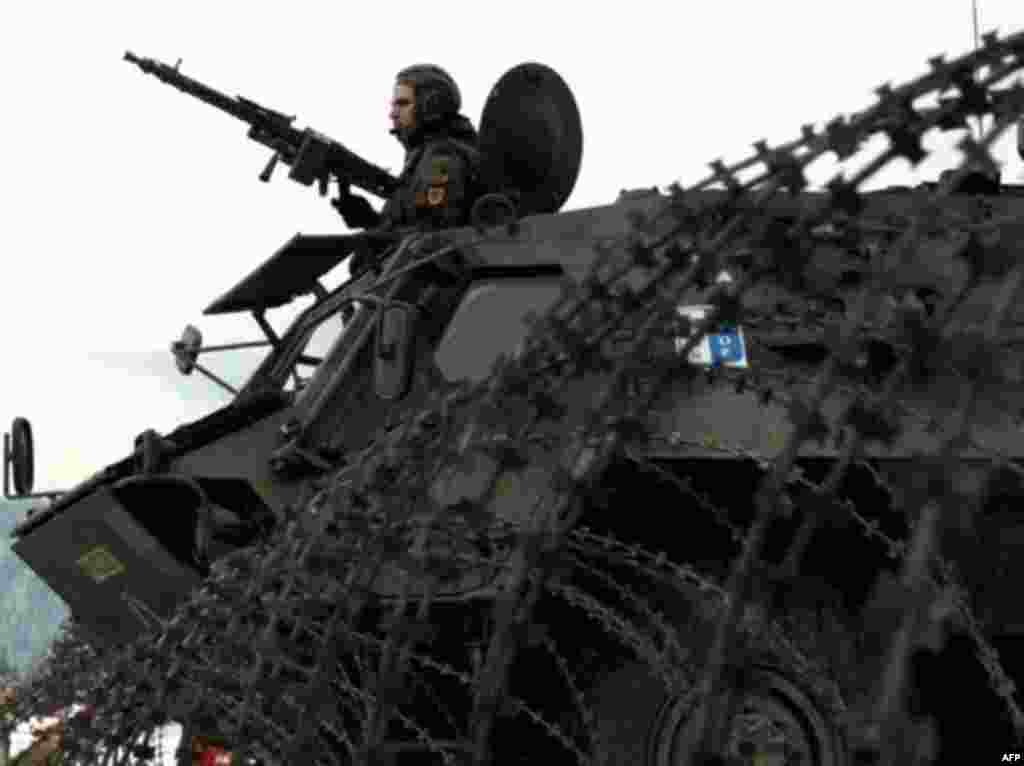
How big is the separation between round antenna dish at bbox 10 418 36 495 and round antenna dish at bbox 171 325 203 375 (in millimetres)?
753

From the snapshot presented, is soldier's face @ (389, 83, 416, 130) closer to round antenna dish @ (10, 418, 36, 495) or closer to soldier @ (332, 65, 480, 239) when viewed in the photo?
soldier @ (332, 65, 480, 239)

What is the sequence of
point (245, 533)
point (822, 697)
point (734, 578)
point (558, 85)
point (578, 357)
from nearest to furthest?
point (734, 578) → point (578, 357) → point (822, 697) → point (245, 533) → point (558, 85)

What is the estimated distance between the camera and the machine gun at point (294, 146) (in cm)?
1358

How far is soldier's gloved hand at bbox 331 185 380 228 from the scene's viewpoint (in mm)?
13383

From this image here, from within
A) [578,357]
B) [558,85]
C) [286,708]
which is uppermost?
[558,85]

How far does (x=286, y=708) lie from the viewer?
5.65 meters

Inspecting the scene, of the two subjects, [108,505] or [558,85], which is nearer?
[108,505]

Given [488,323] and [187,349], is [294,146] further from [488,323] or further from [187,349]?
[488,323]

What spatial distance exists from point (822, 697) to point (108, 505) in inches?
123

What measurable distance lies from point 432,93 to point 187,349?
1.97 m

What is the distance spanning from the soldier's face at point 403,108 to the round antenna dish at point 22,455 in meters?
2.44

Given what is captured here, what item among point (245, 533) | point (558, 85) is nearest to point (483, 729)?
point (245, 533)

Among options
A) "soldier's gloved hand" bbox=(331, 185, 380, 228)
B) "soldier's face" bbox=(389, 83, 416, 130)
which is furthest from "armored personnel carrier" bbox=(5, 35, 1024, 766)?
"soldier's face" bbox=(389, 83, 416, 130)

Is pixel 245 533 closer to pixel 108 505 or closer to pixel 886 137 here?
pixel 108 505
